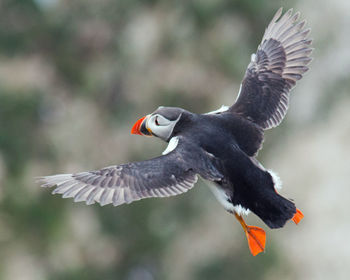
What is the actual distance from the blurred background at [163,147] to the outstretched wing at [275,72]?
17.2 feet

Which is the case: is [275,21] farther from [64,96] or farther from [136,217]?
[64,96]

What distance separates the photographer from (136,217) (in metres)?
11.7

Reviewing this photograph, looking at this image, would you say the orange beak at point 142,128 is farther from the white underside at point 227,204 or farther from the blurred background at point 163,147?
the blurred background at point 163,147

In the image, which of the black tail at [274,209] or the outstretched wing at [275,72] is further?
the outstretched wing at [275,72]

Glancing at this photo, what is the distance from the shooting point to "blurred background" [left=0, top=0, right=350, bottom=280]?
1105cm

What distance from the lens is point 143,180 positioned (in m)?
4.59

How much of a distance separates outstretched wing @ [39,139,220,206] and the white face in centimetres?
32

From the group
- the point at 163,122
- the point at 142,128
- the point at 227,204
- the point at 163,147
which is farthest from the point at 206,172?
the point at 163,147

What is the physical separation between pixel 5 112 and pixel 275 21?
282 inches

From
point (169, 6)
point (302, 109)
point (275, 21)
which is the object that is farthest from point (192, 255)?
point (275, 21)

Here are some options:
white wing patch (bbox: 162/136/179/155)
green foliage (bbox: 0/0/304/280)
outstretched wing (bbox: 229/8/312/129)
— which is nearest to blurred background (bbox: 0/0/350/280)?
green foliage (bbox: 0/0/304/280)

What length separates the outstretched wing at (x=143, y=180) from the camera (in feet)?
14.9

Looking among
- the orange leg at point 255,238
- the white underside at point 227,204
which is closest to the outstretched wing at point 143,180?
the white underside at point 227,204

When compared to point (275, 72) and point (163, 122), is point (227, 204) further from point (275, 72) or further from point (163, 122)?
point (275, 72)
